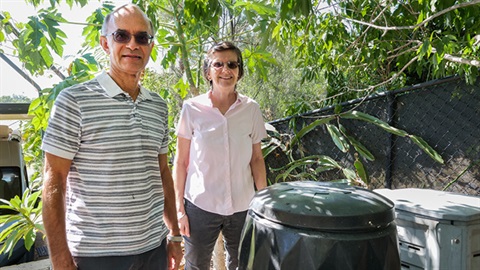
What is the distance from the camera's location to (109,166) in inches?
60.2

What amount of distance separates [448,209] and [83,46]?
2.74 meters

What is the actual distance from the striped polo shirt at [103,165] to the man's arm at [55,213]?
2.5 inches

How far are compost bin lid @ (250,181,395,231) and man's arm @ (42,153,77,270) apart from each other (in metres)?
0.75

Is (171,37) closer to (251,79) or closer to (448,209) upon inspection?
(448,209)

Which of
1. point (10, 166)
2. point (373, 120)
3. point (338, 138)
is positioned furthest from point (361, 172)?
point (10, 166)

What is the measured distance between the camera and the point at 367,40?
3715 mm

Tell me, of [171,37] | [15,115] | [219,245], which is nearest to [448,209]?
[219,245]

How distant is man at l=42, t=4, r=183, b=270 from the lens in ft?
4.71

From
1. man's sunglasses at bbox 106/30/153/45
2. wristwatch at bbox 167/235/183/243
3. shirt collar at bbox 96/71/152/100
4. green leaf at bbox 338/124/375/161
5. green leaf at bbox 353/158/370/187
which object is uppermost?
man's sunglasses at bbox 106/30/153/45

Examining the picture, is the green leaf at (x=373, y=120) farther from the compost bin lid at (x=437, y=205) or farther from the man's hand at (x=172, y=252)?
the man's hand at (x=172, y=252)

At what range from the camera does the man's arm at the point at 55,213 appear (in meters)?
1.41

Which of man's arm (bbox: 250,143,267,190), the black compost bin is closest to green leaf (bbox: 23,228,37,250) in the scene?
man's arm (bbox: 250,143,267,190)

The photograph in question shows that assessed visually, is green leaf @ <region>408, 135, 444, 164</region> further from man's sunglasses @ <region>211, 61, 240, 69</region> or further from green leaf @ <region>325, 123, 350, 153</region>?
man's sunglasses @ <region>211, 61, 240, 69</region>

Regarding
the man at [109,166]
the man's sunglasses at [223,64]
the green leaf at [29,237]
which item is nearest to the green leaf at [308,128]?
the man's sunglasses at [223,64]
